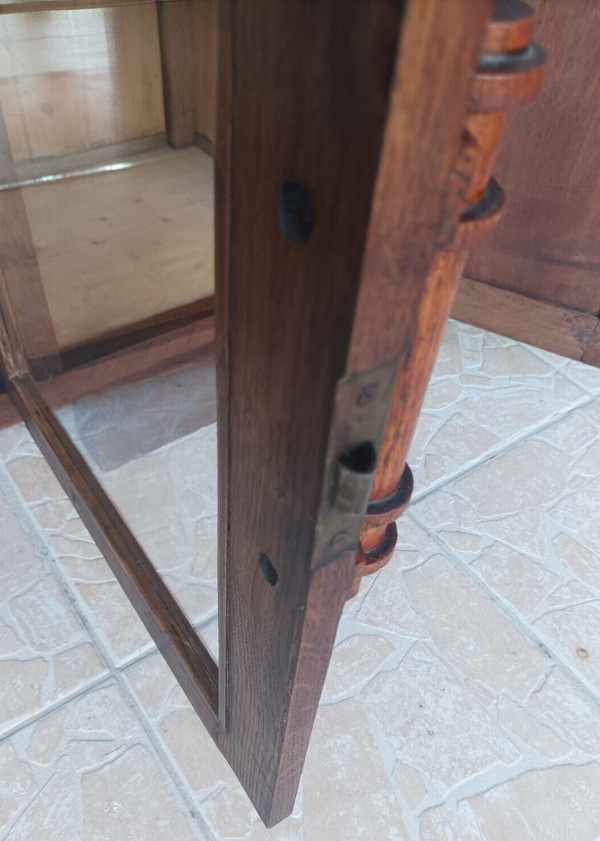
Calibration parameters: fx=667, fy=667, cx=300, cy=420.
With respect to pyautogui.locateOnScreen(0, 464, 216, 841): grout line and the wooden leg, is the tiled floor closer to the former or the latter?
pyautogui.locateOnScreen(0, 464, 216, 841): grout line

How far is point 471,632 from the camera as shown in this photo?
1.04 metres

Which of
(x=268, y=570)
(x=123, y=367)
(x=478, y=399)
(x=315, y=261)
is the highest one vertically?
(x=315, y=261)

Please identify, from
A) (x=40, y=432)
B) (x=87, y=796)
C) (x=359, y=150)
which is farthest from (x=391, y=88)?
(x=40, y=432)

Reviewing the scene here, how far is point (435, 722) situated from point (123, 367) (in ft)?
2.38

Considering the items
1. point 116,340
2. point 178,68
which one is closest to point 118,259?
point 116,340

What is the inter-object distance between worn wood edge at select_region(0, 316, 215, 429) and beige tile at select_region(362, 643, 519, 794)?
560 millimetres

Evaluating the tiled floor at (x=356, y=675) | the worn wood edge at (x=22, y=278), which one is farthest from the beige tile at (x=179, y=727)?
the worn wood edge at (x=22, y=278)

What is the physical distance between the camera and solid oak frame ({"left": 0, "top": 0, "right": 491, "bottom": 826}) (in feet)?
0.82

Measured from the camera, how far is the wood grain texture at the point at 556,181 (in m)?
1.21

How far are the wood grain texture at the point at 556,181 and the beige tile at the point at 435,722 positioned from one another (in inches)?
35.3

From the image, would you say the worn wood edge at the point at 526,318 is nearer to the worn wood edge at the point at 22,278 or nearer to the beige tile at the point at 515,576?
the beige tile at the point at 515,576

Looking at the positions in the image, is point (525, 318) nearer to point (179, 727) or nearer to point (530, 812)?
point (530, 812)

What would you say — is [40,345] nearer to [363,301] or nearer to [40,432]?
[40,432]

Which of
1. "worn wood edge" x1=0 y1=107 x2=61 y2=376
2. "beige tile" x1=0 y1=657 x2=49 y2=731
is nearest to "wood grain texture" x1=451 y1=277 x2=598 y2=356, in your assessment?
"worn wood edge" x1=0 y1=107 x2=61 y2=376
